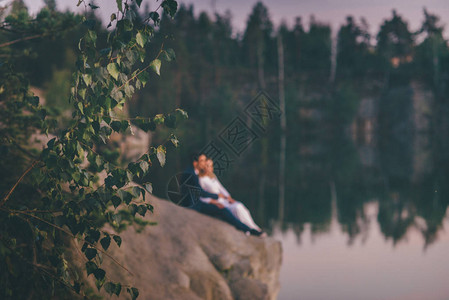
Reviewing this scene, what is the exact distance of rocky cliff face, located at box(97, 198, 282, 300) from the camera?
22.5 feet

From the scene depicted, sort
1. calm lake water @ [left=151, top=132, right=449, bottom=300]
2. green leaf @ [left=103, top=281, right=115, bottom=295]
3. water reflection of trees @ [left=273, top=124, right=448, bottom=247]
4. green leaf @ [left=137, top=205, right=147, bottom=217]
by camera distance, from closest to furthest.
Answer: green leaf @ [left=137, top=205, right=147, bottom=217] < green leaf @ [left=103, top=281, right=115, bottom=295] < calm lake water @ [left=151, top=132, right=449, bottom=300] < water reflection of trees @ [left=273, top=124, right=448, bottom=247]

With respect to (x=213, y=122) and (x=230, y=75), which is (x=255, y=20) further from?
(x=213, y=122)

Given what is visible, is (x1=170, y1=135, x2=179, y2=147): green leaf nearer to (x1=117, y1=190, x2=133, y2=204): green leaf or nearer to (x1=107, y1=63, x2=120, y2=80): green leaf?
(x1=117, y1=190, x2=133, y2=204): green leaf

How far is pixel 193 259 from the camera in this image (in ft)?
24.8

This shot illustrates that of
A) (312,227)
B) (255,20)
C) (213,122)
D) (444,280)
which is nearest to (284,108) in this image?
(213,122)

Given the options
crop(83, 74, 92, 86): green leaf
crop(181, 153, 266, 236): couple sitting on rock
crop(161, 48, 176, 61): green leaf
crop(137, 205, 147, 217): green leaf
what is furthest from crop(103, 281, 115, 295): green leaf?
crop(181, 153, 266, 236): couple sitting on rock

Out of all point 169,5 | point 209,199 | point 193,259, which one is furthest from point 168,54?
point 209,199

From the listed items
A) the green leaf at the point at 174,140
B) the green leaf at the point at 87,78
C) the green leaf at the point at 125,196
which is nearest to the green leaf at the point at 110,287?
the green leaf at the point at 125,196

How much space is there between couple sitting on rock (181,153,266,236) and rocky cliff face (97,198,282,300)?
0.23 metres

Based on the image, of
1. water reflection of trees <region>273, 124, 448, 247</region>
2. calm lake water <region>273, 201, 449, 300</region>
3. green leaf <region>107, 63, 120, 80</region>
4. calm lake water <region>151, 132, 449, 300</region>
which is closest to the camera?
green leaf <region>107, 63, 120, 80</region>

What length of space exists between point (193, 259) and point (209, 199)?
2.03 meters

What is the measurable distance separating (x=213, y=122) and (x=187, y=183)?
43946mm

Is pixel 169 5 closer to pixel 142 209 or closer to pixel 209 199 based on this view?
pixel 142 209

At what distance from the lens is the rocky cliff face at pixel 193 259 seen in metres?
6.84
